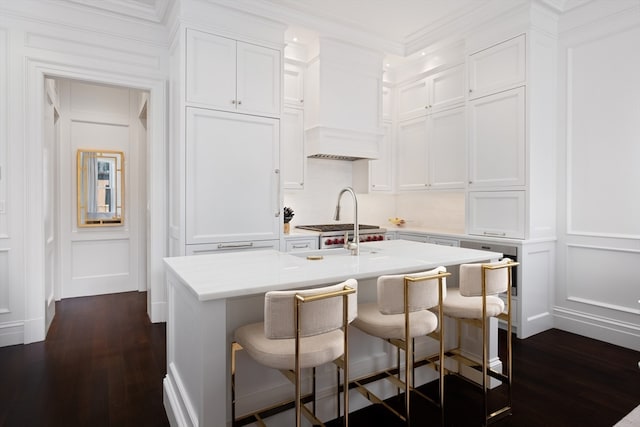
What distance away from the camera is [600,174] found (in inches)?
130

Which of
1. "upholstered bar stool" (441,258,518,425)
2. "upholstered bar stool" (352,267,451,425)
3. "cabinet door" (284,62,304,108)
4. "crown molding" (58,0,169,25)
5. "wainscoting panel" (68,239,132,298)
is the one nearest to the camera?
"upholstered bar stool" (352,267,451,425)

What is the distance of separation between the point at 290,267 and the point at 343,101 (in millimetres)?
2895

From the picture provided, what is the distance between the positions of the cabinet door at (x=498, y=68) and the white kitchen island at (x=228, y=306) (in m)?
1.97

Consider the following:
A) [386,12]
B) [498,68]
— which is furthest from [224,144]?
[498,68]

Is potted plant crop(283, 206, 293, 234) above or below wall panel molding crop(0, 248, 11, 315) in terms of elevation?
above

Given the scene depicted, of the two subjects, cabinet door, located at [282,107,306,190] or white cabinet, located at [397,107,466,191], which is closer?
white cabinet, located at [397,107,466,191]

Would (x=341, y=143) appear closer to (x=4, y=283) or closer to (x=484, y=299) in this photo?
(x=484, y=299)

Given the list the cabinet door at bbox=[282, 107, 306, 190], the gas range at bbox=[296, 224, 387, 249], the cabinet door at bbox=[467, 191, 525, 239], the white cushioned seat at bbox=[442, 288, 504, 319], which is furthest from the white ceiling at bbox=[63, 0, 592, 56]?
the white cushioned seat at bbox=[442, 288, 504, 319]

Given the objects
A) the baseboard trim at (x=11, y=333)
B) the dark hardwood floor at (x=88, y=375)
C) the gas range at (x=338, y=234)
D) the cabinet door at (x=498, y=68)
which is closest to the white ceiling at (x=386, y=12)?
the cabinet door at (x=498, y=68)

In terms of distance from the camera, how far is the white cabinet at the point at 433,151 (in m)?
4.16

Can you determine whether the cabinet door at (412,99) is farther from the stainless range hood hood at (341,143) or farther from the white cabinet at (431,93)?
the stainless range hood hood at (341,143)

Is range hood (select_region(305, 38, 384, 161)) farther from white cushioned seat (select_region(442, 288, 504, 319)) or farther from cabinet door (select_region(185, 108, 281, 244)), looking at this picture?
white cushioned seat (select_region(442, 288, 504, 319))

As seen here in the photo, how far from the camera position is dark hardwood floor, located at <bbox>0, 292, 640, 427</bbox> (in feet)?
6.96

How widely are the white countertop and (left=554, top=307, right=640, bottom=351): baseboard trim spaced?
1.74 meters
